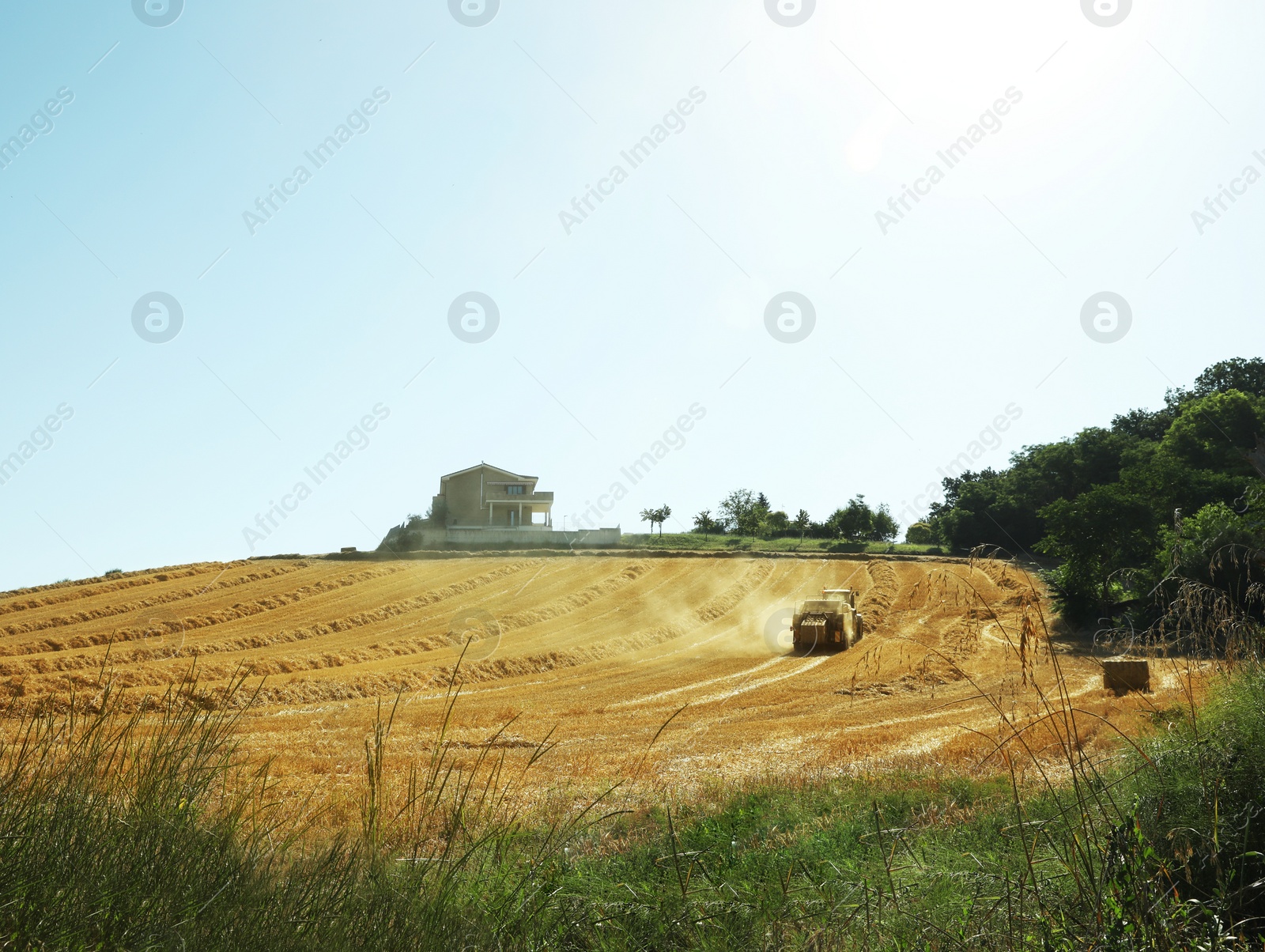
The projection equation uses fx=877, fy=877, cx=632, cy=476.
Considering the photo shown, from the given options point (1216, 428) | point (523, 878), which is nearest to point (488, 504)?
point (1216, 428)

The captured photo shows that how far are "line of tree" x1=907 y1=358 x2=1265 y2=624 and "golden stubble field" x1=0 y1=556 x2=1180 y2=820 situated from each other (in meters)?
3.24

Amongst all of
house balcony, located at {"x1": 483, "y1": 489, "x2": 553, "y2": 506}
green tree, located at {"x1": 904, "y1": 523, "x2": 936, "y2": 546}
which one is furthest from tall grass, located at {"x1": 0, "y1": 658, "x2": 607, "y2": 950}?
green tree, located at {"x1": 904, "y1": 523, "x2": 936, "y2": 546}

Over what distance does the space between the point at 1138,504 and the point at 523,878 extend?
1608 inches

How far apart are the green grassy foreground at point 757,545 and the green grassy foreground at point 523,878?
186 feet

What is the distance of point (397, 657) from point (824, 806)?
25.1 meters

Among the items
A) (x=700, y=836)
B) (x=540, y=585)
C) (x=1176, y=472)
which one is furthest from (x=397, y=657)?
(x=1176, y=472)

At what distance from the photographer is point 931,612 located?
40.2 metres

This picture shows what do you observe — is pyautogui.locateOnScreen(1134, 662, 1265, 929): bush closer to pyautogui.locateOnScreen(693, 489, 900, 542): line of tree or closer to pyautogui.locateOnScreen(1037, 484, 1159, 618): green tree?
pyautogui.locateOnScreen(1037, 484, 1159, 618): green tree

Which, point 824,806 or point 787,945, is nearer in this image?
point 787,945

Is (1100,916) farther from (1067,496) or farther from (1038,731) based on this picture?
(1067,496)

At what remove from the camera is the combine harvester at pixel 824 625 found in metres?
33.6

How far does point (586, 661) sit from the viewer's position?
33.2m

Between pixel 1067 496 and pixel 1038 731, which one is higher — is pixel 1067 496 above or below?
below

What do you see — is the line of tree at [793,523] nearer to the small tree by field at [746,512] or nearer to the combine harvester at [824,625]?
the small tree by field at [746,512]
